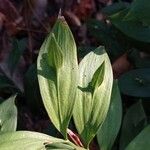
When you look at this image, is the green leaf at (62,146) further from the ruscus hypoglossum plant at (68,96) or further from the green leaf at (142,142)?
the green leaf at (142,142)

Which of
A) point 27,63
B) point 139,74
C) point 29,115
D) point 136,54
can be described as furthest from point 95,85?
point 27,63

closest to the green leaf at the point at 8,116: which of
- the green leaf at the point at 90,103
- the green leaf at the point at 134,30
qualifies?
the green leaf at the point at 90,103

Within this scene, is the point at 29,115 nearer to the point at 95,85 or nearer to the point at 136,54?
the point at 136,54

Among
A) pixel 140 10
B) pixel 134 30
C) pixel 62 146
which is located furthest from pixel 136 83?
pixel 62 146

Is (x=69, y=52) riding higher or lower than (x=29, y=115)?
higher

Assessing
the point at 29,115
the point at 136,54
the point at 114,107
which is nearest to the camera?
the point at 114,107

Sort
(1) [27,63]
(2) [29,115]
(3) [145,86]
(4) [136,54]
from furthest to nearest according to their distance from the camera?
(1) [27,63] < (2) [29,115] < (4) [136,54] < (3) [145,86]

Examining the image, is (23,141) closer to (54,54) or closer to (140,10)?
(54,54)

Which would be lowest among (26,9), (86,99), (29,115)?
(29,115)
